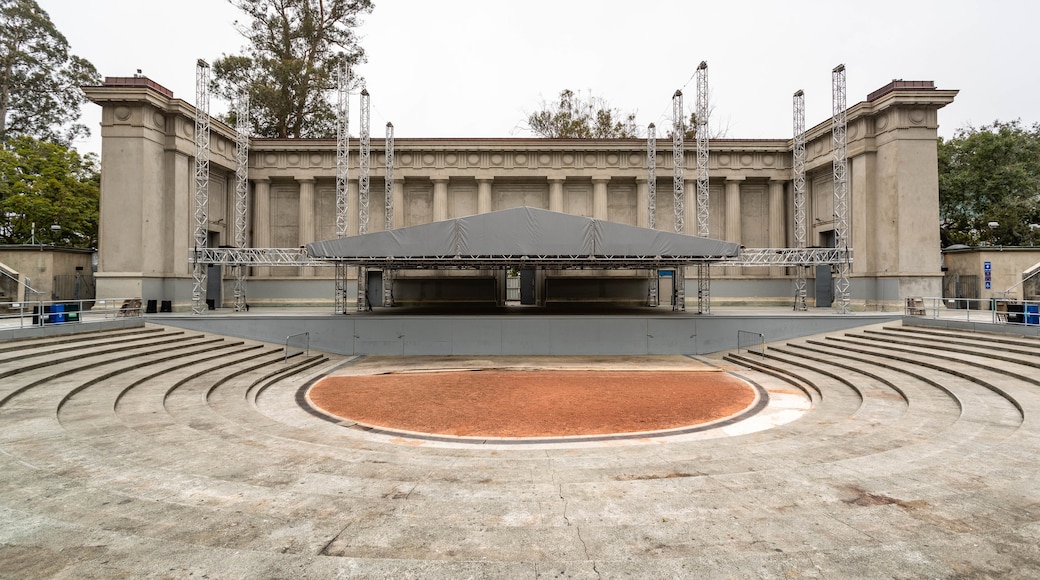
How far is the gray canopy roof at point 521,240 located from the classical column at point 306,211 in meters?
15.8

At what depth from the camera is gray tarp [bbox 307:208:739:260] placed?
58.6 feet

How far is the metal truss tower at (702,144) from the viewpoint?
29297mm

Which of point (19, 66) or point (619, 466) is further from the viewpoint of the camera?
point (19, 66)

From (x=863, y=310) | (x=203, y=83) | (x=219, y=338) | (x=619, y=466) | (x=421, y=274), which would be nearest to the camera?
(x=619, y=466)

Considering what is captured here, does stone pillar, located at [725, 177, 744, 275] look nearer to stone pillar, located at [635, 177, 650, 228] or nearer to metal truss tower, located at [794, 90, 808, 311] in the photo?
metal truss tower, located at [794, 90, 808, 311]

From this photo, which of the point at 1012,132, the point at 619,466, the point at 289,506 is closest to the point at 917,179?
the point at 1012,132

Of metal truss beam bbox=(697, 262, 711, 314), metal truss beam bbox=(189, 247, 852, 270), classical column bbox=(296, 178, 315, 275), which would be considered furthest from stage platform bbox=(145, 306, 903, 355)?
classical column bbox=(296, 178, 315, 275)

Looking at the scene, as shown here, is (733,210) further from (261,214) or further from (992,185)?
(261,214)

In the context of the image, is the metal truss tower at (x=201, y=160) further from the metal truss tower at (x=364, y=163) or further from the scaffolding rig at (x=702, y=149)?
the scaffolding rig at (x=702, y=149)

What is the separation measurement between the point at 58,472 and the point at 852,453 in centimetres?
Result: 1065

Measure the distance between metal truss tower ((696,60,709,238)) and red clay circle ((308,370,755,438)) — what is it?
628 inches

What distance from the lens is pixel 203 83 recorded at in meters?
24.7

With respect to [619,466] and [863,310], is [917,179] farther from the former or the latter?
[619,466]

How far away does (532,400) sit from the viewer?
490 inches
